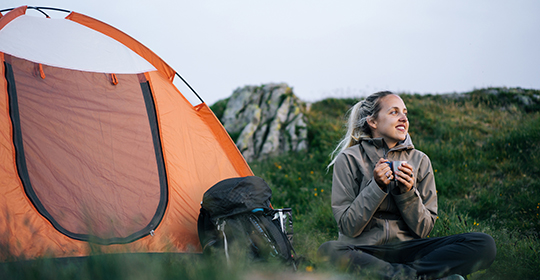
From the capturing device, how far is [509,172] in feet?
17.0

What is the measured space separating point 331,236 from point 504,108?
7.20 meters

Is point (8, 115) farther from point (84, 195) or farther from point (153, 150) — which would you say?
point (153, 150)

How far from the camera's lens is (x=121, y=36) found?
3.50 meters

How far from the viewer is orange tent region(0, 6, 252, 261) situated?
2.70m

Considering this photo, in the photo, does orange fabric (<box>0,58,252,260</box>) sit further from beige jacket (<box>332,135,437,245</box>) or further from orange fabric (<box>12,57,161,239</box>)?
beige jacket (<box>332,135,437,245</box>)

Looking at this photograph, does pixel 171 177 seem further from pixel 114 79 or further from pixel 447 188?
pixel 447 188

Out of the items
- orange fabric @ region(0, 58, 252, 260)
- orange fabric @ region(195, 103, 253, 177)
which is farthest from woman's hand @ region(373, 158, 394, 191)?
orange fabric @ region(195, 103, 253, 177)

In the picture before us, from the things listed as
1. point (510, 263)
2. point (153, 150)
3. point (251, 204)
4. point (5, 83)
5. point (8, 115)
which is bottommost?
point (510, 263)

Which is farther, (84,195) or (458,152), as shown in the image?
(458,152)

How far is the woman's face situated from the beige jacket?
0.22 feet

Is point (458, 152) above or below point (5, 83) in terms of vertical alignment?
below

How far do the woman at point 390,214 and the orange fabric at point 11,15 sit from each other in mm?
2980

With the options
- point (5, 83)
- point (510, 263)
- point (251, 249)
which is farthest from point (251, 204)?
point (5, 83)

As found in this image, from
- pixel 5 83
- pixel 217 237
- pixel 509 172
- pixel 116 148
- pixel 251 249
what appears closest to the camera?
pixel 251 249
